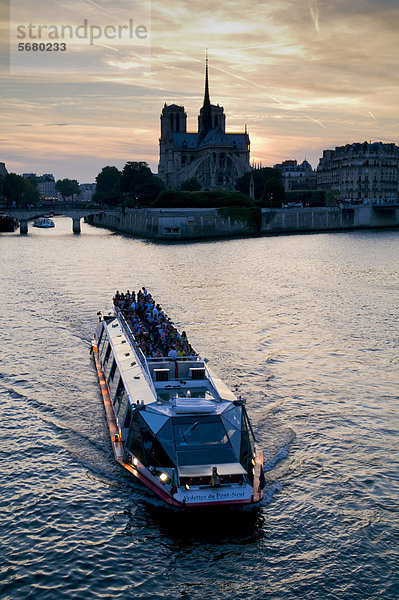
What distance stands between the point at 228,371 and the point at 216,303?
14940mm

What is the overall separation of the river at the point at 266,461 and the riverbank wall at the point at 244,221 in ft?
175

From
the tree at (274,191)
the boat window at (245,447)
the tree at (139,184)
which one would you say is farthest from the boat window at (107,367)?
the tree at (139,184)

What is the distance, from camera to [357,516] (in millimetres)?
14633

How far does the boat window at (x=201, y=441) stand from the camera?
13938mm

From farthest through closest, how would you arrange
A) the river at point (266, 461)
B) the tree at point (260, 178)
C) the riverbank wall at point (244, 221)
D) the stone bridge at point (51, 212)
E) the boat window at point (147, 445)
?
the tree at point (260, 178), the stone bridge at point (51, 212), the riverbank wall at point (244, 221), the boat window at point (147, 445), the river at point (266, 461)

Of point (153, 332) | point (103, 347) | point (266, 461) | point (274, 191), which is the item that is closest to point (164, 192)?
point (274, 191)

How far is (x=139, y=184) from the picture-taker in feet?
444

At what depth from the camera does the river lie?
12578 millimetres

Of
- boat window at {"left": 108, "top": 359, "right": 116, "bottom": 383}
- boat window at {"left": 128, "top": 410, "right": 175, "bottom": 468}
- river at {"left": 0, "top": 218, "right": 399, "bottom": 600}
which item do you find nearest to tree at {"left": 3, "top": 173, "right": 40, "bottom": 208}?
river at {"left": 0, "top": 218, "right": 399, "bottom": 600}

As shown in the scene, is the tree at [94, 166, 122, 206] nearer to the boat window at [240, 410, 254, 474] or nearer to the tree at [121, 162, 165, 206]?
the tree at [121, 162, 165, 206]

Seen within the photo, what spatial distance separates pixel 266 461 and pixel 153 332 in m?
8.15

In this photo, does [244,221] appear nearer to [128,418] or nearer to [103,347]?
[103,347]

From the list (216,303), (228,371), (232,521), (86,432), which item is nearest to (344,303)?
(216,303)

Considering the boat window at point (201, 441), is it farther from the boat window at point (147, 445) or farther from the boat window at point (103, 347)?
the boat window at point (103, 347)
